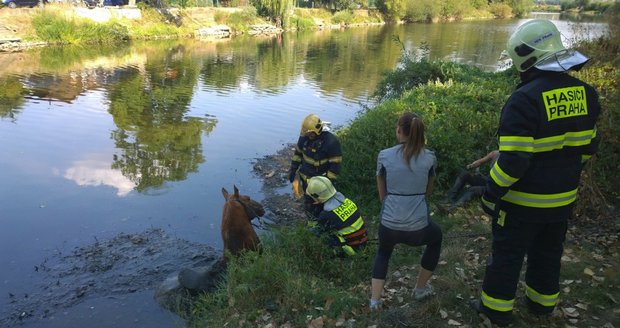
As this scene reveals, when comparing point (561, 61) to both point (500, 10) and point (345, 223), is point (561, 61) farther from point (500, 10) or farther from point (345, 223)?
point (500, 10)

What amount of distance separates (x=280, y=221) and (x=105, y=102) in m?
13.1

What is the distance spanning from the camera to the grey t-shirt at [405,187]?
12.9ft

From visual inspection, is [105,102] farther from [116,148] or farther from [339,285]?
[339,285]

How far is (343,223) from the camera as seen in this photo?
575cm

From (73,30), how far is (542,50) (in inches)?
1513

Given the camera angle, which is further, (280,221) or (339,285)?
(280,221)

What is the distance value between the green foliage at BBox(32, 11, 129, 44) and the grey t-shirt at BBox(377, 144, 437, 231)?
37.0 m

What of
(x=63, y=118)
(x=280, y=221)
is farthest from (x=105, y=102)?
(x=280, y=221)

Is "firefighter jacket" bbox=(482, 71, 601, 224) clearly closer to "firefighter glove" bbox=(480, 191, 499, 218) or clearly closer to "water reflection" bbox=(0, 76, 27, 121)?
"firefighter glove" bbox=(480, 191, 499, 218)

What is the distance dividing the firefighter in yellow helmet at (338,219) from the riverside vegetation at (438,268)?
0.19m

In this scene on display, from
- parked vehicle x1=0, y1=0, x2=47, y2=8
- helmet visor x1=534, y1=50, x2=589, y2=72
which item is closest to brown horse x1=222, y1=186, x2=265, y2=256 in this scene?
helmet visor x1=534, y1=50, x2=589, y2=72

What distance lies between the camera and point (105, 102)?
18.3 meters

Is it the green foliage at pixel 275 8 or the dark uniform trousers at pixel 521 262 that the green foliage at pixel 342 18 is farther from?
the dark uniform trousers at pixel 521 262

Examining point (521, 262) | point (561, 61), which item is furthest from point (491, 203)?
point (561, 61)
